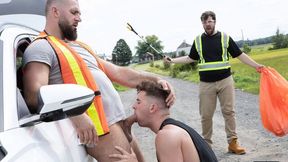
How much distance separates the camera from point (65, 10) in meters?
3.03

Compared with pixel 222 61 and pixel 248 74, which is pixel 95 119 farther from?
pixel 248 74

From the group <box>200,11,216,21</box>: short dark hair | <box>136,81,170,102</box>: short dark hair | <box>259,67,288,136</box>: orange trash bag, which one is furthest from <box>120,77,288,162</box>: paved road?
<box>136,81,170,102</box>: short dark hair

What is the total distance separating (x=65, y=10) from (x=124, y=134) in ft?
2.93

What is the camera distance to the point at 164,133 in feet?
8.73

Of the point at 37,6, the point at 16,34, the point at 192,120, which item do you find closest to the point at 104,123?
the point at 16,34

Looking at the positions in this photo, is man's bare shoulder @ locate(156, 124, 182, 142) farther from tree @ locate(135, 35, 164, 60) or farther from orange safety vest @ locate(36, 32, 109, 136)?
tree @ locate(135, 35, 164, 60)

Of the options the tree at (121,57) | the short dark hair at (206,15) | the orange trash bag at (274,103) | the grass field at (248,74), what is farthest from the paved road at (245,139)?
the tree at (121,57)

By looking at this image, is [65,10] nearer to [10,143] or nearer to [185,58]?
[10,143]

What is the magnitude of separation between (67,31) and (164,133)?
951mm

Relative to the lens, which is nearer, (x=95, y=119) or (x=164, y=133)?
(x=164, y=133)

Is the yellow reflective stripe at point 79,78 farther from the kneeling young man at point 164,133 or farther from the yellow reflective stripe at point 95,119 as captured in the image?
the kneeling young man at point 164,133

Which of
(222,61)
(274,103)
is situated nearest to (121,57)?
(222,61)

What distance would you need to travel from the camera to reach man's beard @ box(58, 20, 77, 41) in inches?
119

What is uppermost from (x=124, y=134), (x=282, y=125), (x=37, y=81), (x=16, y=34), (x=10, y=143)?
(x=16, y=34)
